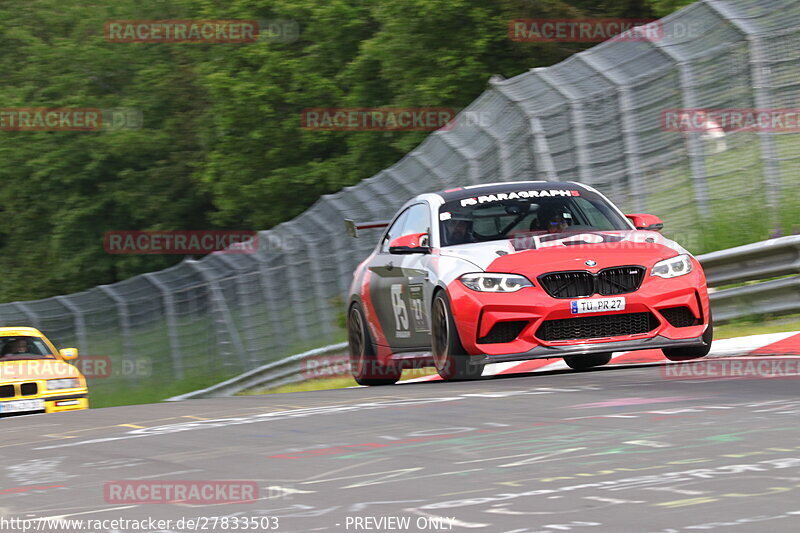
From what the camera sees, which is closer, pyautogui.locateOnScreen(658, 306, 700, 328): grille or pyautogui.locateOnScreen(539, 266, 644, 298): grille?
pyautogui.locateOnScreen(539, 266, 644, 298): grille

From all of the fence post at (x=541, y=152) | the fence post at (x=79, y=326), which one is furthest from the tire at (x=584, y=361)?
the fence post at (x=79, y=326)

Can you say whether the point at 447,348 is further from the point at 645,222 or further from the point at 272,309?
the point at 272,309

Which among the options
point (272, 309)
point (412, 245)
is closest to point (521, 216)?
point (412, 245)

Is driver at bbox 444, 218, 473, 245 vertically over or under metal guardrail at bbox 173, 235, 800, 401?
over

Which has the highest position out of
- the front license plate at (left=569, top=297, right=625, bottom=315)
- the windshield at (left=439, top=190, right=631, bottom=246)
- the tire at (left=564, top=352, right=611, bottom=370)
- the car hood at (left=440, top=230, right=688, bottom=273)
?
the windshield at (left=439, top=190, right=631, bottom=246)

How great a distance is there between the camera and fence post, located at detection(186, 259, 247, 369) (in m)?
22.9

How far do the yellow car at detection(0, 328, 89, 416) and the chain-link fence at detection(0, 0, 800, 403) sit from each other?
4332 mm

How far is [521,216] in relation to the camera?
1090 centimetres

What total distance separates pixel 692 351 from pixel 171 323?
1602 cm

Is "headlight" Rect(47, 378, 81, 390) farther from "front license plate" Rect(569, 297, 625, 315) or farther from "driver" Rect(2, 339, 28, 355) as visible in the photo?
"front license plate" Rect(569, 297, 625, 315)

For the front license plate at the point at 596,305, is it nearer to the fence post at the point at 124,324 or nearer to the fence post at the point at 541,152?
the fence post at the point at 541,152

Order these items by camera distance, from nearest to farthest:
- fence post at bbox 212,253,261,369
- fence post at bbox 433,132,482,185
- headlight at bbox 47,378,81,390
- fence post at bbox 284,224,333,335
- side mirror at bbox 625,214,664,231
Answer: side mirror at bbox 625,214,664,231 → headlight at bbox 47,378,81,390 → fence post at bbox 433,132,482,185 → fence post at bbox 284,224,333,335 → fence post at bbox 212,253,261,369

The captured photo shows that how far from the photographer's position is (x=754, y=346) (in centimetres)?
1062

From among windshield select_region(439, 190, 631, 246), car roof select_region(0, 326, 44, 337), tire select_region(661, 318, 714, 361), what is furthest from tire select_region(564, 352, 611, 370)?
car roof select_region(0, 326, 44, 337)
